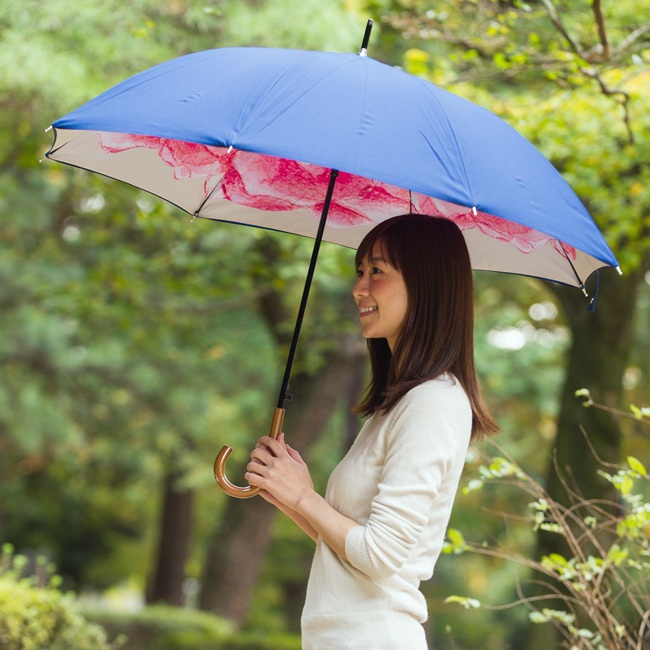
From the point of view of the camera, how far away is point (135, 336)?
8586 mm

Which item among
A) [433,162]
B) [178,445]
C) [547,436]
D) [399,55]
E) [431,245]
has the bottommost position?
[178,445]

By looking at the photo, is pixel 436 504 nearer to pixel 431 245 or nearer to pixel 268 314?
pixel 431 245

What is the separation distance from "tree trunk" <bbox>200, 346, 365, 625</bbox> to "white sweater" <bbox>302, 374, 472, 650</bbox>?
6380 millimetres

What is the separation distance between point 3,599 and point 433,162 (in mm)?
3638

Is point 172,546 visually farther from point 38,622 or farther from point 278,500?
point 278,500

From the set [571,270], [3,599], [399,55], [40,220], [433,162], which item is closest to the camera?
[433,162]

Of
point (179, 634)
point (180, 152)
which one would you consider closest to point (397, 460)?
point (180, 152)

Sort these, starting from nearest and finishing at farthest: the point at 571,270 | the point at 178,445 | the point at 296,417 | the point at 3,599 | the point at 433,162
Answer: the point at 433,162, the point at 571,270, the point at 3,599, the point at 296,417, the point at 178,445

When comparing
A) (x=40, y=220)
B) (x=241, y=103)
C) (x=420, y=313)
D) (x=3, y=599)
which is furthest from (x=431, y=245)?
(x=40, y=220)

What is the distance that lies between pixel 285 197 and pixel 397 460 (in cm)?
135

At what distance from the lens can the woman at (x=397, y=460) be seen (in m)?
1.62

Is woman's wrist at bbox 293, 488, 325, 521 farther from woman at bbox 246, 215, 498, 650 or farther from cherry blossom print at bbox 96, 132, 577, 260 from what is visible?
cherry blossom print at bbox 96, 132, 577, 260

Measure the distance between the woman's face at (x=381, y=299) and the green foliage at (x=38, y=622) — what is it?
3.15 m

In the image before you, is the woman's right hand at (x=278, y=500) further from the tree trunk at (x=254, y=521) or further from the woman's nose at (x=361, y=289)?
the tree trunk at (x=254, y=521)
